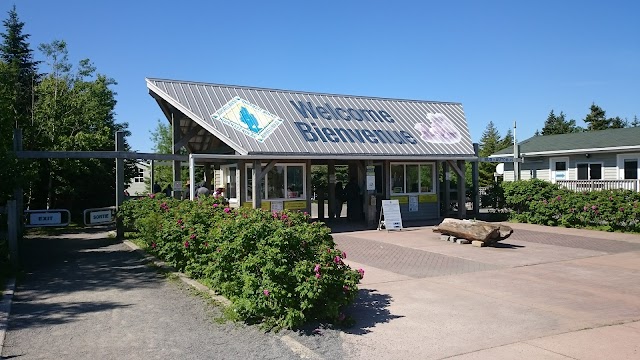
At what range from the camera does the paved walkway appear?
5504mm

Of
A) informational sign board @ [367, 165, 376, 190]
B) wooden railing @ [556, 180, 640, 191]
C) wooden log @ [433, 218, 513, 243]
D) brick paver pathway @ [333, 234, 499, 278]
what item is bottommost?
brick paver pathway @ [333, 234, 499, 278]

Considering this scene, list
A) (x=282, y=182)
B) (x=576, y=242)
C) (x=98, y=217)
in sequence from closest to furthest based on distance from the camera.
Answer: (x=576, y=242)
(x=98, y=217)
(x=282, y=182)

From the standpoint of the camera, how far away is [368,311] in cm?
705

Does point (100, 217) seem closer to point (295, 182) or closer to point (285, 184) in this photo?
point (285, 184)

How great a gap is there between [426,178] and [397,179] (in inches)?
59.3

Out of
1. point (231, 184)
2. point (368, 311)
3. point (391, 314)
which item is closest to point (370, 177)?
point (231, 184)

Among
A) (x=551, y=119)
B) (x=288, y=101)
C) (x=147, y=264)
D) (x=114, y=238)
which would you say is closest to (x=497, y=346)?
(x=147, y=264)

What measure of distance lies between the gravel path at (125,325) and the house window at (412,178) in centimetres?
1283

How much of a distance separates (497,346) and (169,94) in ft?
45.9

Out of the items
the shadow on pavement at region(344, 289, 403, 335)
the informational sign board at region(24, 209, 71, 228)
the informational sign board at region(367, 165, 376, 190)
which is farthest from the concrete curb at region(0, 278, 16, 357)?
the informational sign board at region(367, 165, 376, 190)

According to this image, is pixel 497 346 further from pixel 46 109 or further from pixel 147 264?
pixel 46 109

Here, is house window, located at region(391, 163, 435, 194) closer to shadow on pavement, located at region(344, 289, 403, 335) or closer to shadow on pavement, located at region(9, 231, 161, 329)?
shadow on pavement, located at region(9, 231, 161, 329)

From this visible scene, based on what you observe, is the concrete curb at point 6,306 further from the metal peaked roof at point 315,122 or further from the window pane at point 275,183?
the window pane at point 275,183

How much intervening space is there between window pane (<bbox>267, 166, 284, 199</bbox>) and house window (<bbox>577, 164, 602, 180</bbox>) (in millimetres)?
18212
